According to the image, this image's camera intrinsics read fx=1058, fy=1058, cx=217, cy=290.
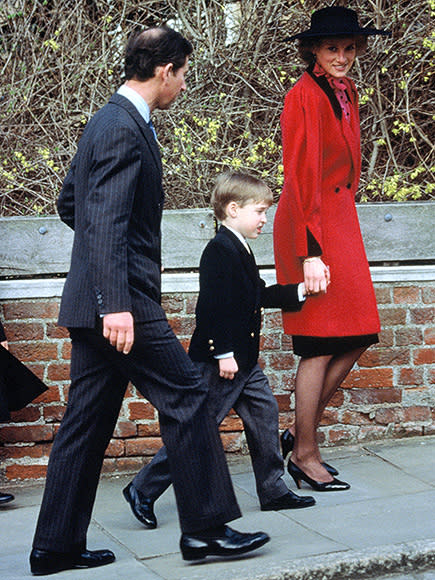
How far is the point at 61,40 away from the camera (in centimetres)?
773

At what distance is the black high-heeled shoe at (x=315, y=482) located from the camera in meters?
4.94

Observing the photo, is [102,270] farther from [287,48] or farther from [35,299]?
[287,48]

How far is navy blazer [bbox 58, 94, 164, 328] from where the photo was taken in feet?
11.9

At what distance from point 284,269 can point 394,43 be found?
2.89 meters

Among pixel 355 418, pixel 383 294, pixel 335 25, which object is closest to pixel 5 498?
pixel 355 418

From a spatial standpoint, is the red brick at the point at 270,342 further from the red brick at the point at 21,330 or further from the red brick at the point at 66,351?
the red brick at the point at 21,330

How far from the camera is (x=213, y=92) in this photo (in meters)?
7.37

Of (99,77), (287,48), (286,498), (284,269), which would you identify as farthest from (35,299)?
(287,48)

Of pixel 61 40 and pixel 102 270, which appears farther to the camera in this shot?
pixel 61 40

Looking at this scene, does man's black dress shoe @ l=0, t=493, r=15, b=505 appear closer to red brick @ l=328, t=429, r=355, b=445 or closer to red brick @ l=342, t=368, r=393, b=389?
red brick @ l=328, t=429, r=355, b=445

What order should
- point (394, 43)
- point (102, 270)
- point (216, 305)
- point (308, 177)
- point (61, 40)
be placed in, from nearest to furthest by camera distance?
point (102, 270), point (216, 305), point (308, 177), point (394, 43), point (61, 40)

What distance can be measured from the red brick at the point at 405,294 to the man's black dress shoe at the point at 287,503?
4.96 feet

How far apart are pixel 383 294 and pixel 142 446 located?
153 cm

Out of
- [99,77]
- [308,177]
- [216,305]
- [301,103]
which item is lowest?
[216,305]
